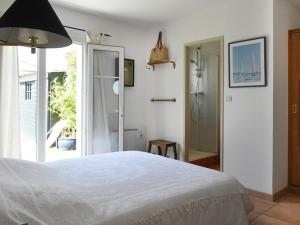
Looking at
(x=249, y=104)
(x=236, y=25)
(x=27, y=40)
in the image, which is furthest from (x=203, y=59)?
(x=27, y=40)

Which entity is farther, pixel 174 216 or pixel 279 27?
pixel 279 27

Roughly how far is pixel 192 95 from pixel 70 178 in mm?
3899

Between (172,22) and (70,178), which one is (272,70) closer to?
(172,22)

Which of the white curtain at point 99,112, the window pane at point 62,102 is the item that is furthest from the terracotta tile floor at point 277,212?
the window pane at point 62,102

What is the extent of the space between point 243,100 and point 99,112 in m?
2.12

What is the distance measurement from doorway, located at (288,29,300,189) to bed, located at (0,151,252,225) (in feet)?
5.50

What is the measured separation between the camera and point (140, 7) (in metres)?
3.67

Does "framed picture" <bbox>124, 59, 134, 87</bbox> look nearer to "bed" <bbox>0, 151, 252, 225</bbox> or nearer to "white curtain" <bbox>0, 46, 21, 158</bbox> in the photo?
"white curtain" <bbox>0, 46, 21, 158</bbox>

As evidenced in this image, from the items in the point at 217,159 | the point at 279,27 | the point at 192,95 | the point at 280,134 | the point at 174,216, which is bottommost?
the point at 217,159

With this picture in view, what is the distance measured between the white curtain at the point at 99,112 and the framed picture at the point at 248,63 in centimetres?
191

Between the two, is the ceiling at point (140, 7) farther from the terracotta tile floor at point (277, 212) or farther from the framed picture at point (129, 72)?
the terracotta tile floor at point (277, 212)

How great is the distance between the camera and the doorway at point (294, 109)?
3.31 m

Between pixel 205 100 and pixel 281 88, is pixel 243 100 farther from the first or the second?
pixel 205 100

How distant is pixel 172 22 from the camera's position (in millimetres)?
4289
